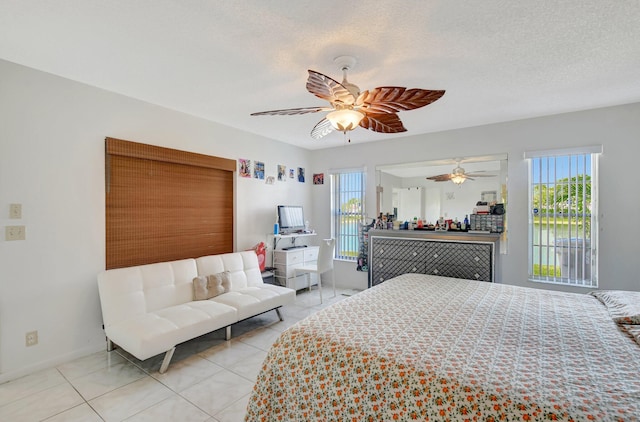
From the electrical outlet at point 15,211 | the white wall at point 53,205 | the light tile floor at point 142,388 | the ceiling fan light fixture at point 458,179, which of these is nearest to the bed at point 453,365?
the light tile floor at point 142,388

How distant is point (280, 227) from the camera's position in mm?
4648

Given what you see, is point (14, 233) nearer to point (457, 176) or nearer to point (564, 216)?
point (457, 176)

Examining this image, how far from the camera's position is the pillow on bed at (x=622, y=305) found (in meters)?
1.61

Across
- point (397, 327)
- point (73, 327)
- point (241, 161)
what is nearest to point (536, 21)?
point (397, 327)

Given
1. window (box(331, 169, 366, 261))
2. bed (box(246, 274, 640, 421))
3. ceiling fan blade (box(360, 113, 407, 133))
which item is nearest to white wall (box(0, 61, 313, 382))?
bed (box(246, 274, 640, 421))

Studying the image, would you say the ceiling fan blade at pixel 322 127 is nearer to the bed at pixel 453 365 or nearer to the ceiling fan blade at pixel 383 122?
the ceiling fan blade at pixel 383 122

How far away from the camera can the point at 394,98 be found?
1958 millimetres

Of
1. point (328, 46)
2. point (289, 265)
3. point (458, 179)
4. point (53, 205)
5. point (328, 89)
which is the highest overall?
point (328, 46)

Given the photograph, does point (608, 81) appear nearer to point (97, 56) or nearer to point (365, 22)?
point (365, 22)

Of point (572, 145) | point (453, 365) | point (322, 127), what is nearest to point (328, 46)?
point (322, 127)

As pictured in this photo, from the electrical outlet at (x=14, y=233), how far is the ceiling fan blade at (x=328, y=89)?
263cm

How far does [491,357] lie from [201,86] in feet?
9.84

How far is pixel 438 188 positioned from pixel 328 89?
2.87 meters

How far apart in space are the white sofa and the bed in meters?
1.27
